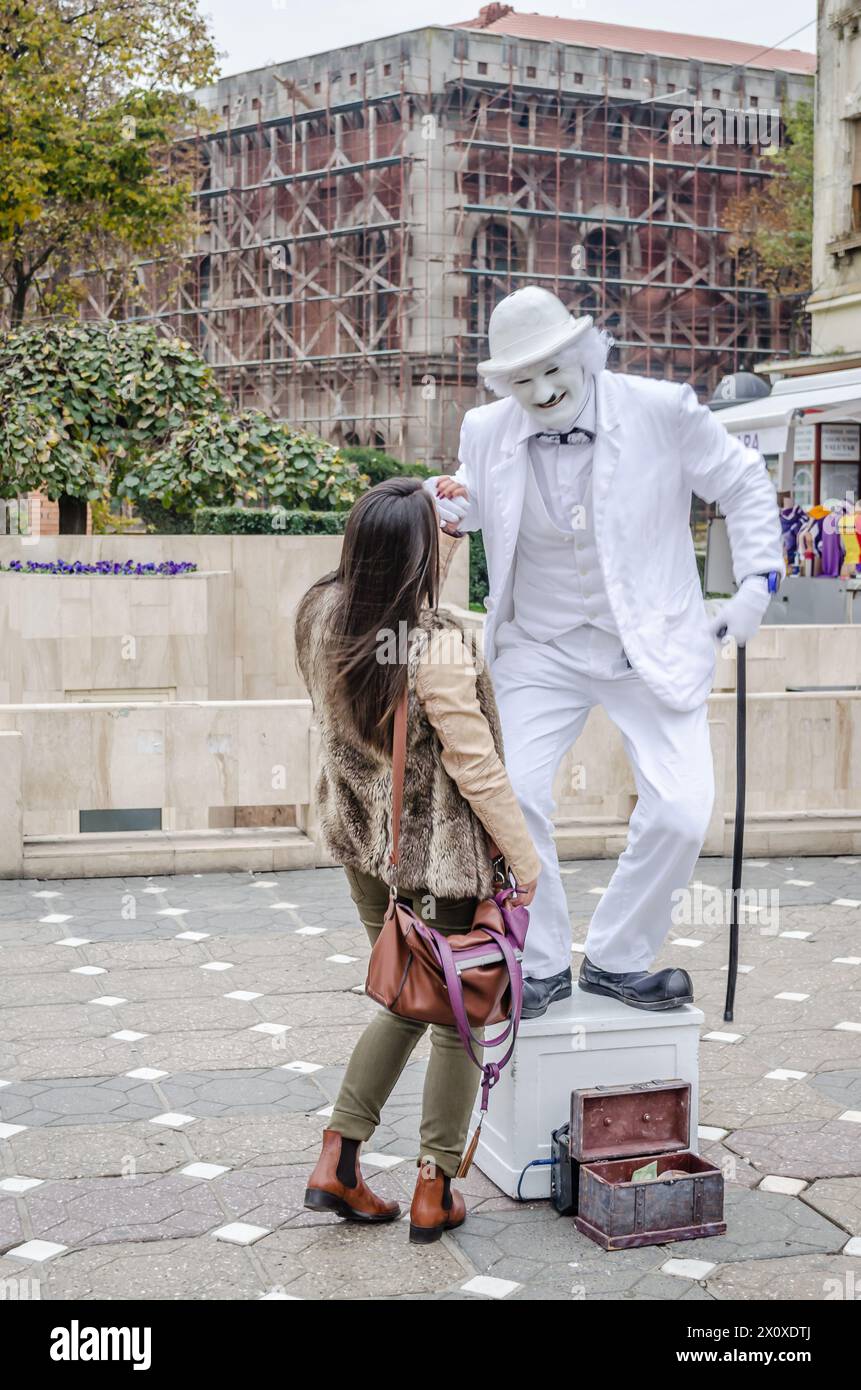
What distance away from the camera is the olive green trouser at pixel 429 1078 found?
146 inches

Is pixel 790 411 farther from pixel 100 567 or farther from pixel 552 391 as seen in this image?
pixel 552 391

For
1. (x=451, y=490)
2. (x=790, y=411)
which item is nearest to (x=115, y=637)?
(x=451, y=490)

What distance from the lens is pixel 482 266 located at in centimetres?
3553

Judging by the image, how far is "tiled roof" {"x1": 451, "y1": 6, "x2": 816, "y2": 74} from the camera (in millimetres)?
39875

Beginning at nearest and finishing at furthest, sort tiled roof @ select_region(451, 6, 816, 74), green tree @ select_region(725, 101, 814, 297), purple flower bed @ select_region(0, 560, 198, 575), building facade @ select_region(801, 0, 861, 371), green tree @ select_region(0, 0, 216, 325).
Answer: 1. purple flower bed @ select_region(0, 560, 198, 575)
2. green tree @ select_region(0, 0, 216, 325)
3. building facade @ select_region(801, 0, 861, 371)
4. green tree @ select_region(725, 101, 814, 297)
5. tiled roof @ select_region(451, 6, 816, 74)

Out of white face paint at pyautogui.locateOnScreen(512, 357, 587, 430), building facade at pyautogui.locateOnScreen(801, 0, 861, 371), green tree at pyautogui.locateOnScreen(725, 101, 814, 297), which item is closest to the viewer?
white face paint at pyautogui.locateOnScreen(512, 357, 587, 430)

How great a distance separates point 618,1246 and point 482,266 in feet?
110

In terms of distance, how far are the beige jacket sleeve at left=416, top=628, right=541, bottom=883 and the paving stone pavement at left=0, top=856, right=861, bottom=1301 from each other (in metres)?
0.96

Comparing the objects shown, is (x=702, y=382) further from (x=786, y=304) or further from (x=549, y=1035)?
(x=549, y=1035)

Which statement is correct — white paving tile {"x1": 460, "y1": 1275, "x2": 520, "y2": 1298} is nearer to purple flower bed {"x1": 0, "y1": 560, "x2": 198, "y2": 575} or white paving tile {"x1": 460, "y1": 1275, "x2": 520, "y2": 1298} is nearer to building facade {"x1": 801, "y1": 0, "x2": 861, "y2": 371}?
purple flower bed {"x1": 0, "y1": 560, "x2": 198, "y2": 575}

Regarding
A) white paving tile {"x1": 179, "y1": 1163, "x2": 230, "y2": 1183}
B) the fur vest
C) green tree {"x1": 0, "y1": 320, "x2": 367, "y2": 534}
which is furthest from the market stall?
the fur vest

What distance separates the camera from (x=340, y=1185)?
3.77 metres

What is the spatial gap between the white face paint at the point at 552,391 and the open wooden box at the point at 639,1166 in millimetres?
1654
